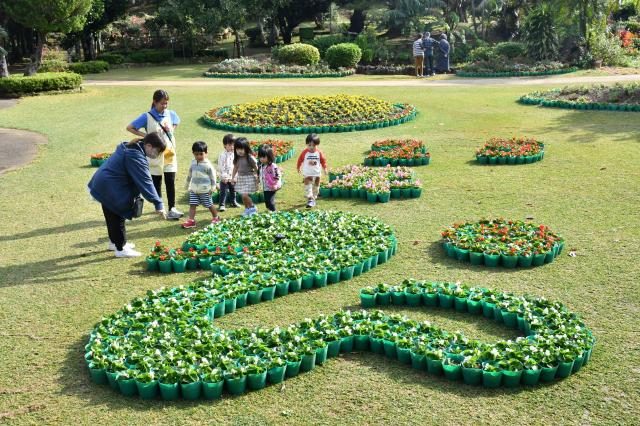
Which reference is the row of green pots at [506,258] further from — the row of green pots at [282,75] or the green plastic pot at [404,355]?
the row of green pots at [282,75]

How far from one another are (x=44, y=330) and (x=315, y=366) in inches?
113

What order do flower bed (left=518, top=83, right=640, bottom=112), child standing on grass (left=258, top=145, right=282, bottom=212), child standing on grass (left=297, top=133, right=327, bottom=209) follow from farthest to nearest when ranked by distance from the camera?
flower bed (left=518, top=83, right=640, bottom=112), child standing on grass (left=297, top=133, right=327, bottom=209), child standing on grass (left=258, top=145, right=282, bottom=212)

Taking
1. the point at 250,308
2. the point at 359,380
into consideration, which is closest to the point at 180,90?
the point at 250,308

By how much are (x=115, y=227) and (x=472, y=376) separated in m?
5.22

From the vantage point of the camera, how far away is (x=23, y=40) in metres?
42.7

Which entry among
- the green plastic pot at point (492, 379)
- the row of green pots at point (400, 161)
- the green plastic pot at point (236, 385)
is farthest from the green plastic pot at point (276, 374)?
the row of green pots at point (400, 161)

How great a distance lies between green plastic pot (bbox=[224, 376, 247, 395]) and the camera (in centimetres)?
594

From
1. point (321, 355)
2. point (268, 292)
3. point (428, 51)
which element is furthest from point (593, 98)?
point (321, 355)

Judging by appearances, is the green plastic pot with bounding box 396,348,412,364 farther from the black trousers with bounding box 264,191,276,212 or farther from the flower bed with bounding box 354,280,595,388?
the black trousers with bounding box 264,191,276,212

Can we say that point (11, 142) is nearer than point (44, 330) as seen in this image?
No

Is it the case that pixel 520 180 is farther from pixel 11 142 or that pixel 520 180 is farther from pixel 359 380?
pixel 11 142

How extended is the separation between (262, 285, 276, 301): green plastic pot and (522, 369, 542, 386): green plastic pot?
2.96 m

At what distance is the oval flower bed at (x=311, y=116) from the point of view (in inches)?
719

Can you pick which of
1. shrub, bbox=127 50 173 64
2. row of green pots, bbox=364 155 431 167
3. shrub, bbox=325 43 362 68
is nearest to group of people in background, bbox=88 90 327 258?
row of green pots, bbox=364 155 431 167
